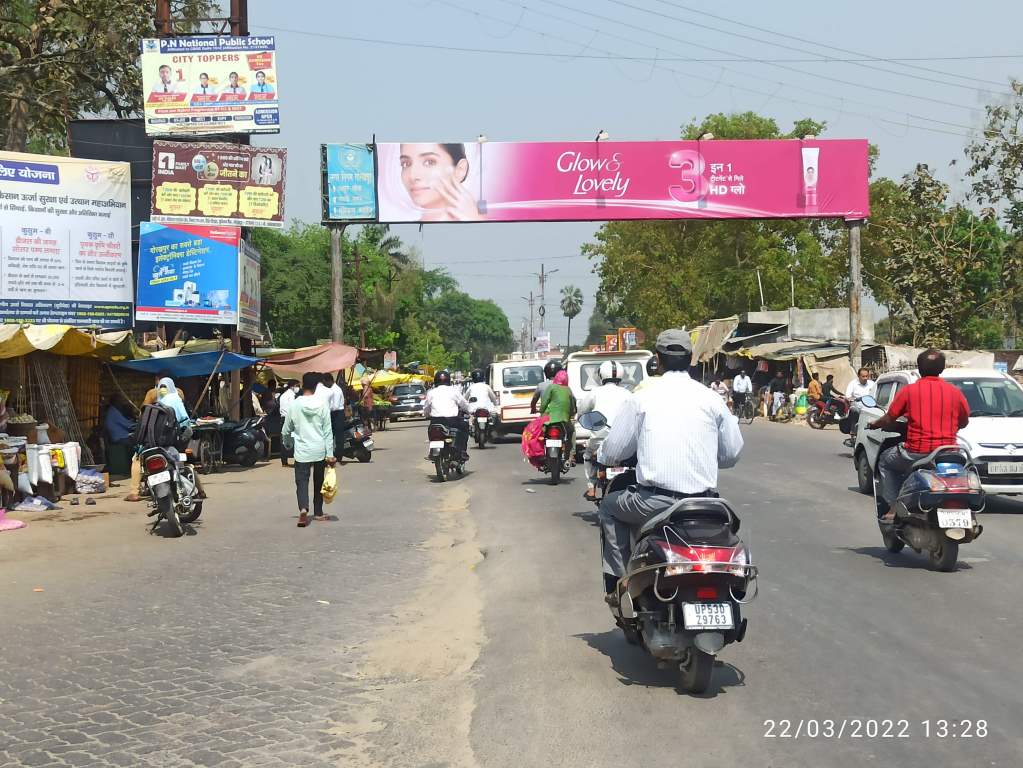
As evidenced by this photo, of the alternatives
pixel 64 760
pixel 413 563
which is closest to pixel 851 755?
pixel 64 760

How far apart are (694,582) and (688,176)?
96.8 ft

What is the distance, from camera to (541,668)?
6.06m

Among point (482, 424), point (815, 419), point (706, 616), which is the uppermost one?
point (706, 616)

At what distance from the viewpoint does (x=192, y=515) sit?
499 inches

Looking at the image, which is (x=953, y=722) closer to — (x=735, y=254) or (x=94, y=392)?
(x=94, y=392)

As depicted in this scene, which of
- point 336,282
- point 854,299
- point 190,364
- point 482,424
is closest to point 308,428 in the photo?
point 190,364

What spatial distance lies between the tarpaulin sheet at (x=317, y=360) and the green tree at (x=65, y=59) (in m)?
7.84

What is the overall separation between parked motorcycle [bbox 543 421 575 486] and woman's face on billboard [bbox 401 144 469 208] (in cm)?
1789

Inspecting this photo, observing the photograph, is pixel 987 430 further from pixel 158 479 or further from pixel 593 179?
pixel 593 179

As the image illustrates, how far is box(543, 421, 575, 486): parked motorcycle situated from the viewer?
15523 mm

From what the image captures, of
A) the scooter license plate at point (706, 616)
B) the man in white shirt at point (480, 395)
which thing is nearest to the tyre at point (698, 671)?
the scooter license plate at point (706, 616)

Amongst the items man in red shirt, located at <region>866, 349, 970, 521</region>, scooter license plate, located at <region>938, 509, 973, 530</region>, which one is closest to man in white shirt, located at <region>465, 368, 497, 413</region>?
man in red shirt, located at <region>866, 349, 970, 521</region>

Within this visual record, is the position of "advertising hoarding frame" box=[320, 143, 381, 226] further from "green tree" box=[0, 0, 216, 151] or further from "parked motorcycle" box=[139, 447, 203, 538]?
"parked motorcycle" box=[139, 447, 203, 538]

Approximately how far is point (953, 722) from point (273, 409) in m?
20.4
